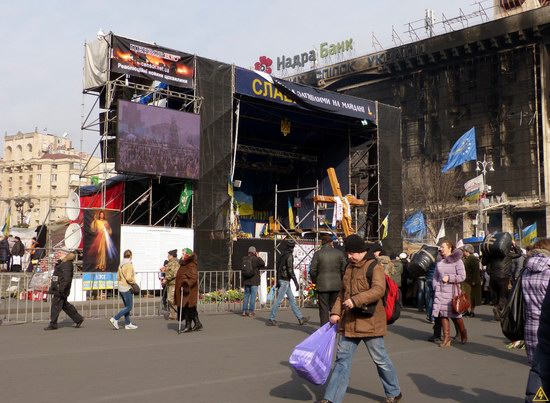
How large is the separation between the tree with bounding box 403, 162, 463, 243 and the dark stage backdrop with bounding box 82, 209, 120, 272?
33.4 meters

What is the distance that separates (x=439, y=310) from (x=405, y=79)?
55.9 meters

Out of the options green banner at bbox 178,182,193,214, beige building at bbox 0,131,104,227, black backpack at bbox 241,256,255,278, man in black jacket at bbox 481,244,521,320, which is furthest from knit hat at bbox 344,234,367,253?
beige building at bbox 0,131,104,227

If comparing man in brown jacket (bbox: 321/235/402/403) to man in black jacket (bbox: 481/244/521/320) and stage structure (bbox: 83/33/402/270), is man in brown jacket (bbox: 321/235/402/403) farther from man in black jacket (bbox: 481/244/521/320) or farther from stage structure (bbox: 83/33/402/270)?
stage structure (bbox: 83/33/402/270)

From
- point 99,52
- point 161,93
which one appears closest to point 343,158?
point 161,93

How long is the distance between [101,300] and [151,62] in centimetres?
923

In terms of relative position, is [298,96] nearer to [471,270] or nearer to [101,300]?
[101,300]

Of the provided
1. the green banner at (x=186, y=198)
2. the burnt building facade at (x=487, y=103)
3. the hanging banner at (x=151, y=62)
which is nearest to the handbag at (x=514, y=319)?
the hanging banner at (x=151, y=62)

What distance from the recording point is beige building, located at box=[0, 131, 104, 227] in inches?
4449

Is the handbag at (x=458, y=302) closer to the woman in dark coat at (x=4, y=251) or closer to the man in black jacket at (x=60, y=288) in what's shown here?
the man in black jacket at (x=60, y=288)

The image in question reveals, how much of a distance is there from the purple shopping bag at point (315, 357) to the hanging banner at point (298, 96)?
64.7 feet

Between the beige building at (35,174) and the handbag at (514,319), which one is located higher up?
the beige building at (35,174)

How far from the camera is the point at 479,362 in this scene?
888 centimetres

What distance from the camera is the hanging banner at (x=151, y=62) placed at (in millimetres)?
21688

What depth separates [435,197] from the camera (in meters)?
51.7
